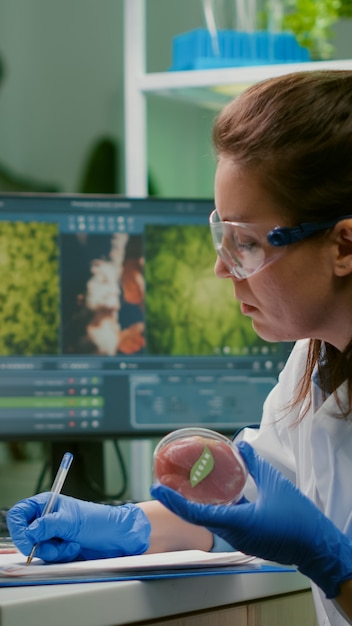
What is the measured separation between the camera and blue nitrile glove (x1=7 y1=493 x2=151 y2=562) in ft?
4.45

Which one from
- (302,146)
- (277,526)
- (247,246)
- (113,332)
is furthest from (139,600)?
(113,332)

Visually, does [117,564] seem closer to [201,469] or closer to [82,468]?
[201,469]

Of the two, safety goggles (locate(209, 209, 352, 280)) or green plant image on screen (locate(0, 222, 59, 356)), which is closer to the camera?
safety goggles (locate(209, 209, 352, 280))

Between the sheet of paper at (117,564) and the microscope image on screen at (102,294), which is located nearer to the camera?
the sheet of paper at (117,564)

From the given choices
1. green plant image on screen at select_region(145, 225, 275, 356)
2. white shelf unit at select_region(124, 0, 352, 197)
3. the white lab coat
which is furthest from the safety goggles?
white shelf unit at select_region(124, 0, 352, 197)

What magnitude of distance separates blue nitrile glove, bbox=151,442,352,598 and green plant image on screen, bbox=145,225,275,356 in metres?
0.90

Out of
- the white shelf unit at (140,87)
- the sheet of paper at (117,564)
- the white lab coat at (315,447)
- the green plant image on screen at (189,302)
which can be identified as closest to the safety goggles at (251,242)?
the white lab coat at (315,447)

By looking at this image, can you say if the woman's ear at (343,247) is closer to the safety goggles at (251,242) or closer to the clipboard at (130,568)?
the safety goggles at (251,242)

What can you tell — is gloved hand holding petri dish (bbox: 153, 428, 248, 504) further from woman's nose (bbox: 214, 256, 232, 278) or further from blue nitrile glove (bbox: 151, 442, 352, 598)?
woman's nose (bbox: 214, 256, 232, 278)

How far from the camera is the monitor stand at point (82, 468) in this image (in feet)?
7.07

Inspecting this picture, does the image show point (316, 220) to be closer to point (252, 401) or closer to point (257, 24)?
point (252, 401)

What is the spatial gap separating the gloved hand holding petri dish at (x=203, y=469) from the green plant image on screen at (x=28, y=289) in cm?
91

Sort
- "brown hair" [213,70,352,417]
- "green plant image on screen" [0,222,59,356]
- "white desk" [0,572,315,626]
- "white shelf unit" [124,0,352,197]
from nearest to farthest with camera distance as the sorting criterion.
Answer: "white desk" [0,572,315,626] → "brown hair" [213,70,352,417] → "green plant image on screen" [0,222,59,356] → "white shelf unit" [124,0,352,197]

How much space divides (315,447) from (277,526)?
0.96ft
